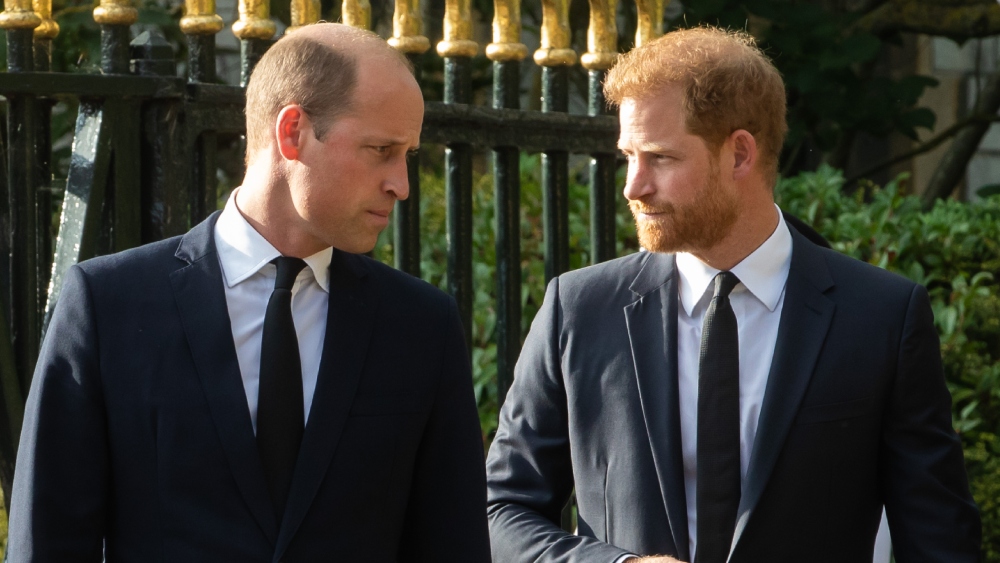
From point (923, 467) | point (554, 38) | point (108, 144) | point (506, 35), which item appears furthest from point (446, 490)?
point (554, 38)

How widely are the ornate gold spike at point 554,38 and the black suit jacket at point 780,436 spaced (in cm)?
116

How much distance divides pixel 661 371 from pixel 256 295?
83cm

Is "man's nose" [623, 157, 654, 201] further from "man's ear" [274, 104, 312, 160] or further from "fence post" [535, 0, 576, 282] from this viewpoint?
"fence post" [535, 0, 576, 282]

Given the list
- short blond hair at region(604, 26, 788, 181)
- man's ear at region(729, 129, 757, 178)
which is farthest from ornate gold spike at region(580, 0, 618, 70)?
man's ear at region(729, 129, 757, 178)

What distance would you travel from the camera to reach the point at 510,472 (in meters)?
2.85

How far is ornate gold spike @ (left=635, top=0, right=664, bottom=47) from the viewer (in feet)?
13.6

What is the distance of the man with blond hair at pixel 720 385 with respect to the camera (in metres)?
2.64

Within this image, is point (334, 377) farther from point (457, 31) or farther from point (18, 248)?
point (457, 31)

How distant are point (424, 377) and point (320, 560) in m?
0.37

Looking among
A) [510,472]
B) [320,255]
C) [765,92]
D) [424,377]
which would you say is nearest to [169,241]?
[320,255]

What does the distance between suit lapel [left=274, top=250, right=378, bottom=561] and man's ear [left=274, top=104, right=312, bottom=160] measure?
216 mm

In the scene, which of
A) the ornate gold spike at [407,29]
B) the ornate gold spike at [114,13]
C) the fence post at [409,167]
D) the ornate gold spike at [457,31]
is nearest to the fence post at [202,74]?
the ornate gold spike at [114,13]

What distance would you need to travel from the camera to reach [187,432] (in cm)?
222

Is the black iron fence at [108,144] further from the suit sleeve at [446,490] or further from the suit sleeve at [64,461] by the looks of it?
the suit sleeve at [446,490]
